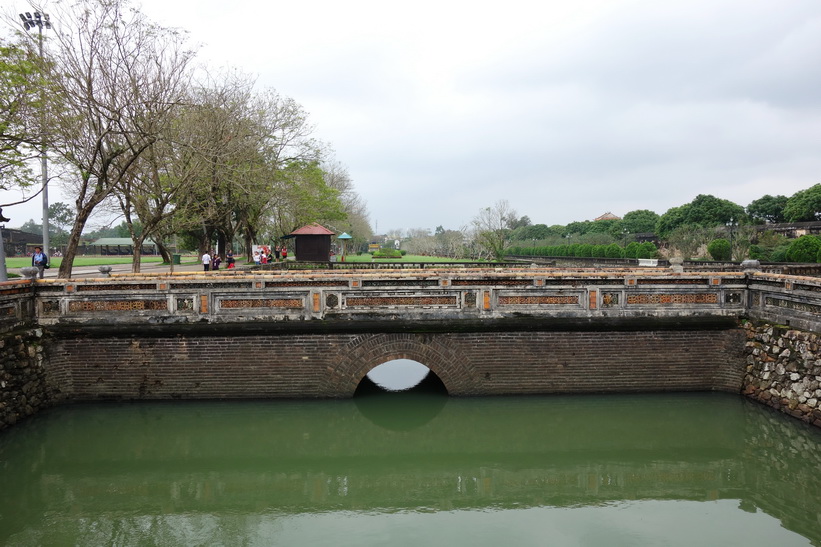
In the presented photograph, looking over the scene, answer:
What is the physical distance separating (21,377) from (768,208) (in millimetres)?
61740

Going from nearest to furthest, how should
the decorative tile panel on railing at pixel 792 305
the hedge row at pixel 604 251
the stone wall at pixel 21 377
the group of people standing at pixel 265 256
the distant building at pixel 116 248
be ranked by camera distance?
the decorative tile panel on railing at pixel 792 305 < the stone wall at pixel 21 377 < the group of people standing at pixel 265 256 < the hedge row at pixel 604 251 < the distant building at pixel 116 248

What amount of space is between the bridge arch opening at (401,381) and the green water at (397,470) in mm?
910

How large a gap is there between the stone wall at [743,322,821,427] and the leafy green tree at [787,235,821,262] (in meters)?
15.3

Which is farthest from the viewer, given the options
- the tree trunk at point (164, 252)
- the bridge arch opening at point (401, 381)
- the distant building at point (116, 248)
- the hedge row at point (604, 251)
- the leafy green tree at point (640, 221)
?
the leafy green tree at point (640, 221)

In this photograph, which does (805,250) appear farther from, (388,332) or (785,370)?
(388,332)

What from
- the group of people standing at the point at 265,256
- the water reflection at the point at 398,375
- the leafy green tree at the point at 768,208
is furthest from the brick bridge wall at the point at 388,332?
the leafy green tree at the point at 768,208

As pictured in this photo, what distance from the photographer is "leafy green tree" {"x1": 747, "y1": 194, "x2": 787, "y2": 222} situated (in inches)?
2073

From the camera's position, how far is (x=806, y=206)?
4566 centimetres

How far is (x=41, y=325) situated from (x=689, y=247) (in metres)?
42.4

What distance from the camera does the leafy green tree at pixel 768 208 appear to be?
52656 mm

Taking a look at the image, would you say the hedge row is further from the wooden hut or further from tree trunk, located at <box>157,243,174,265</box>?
tree trunk, located at <box>157,243,174,265</box>

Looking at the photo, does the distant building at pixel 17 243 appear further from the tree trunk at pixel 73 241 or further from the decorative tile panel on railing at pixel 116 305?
the decorative tile panel on railing at pixel 116 305

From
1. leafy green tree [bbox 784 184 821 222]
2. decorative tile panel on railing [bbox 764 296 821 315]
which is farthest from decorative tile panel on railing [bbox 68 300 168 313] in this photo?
leafy green tree [bbox 784 184 821 222]

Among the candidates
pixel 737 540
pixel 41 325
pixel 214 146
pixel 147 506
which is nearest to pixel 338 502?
pixel 147 506
